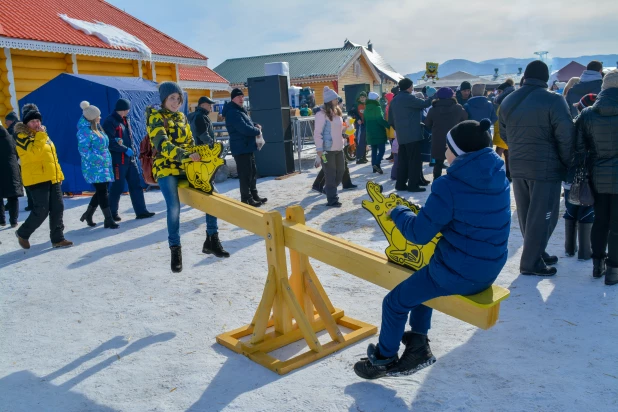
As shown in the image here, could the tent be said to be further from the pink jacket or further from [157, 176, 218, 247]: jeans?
[157, 176, 218, 247]: jeans

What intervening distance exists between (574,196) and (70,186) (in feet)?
33.4

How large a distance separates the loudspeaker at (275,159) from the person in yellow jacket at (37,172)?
6.42 m

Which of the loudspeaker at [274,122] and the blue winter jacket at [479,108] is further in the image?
the loudspeaker at [274,122]

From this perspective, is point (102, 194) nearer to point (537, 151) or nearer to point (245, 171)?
point (245, 171)

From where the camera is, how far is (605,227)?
520cm

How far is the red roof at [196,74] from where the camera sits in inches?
834

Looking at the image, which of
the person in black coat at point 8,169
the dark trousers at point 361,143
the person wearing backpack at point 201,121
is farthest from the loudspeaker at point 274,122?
the person in black coat at point 8,169

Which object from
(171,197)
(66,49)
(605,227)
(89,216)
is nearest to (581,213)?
(605,227)

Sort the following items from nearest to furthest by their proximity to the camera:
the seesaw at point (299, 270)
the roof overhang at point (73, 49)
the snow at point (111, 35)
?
the seesaw at point (299, 270) < the roof overhang at point (73, 49) < the snow at point (111, 35)

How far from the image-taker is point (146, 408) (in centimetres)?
347

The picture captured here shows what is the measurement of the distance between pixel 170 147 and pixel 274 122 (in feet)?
27.1

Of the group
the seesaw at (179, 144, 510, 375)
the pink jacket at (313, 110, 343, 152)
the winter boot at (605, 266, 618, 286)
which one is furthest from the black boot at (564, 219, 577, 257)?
the pink jacket at (313, 110, 343, 152)

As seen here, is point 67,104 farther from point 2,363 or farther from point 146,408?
point 146,408

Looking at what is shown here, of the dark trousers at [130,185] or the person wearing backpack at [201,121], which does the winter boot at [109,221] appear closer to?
the dark trousers at [130,185]
